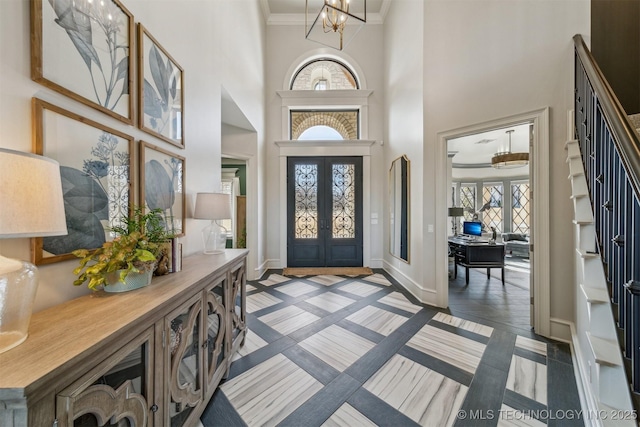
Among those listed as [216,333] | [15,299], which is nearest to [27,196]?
[15,299]

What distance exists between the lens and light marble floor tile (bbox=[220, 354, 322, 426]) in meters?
1.57

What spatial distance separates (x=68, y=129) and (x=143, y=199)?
1.80 feet

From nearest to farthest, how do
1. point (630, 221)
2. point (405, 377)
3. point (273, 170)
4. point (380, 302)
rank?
point (630, 221)
point (405, 377)
point (380, 302)
point (273, 170)

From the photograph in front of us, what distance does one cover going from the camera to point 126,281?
117 centimetres

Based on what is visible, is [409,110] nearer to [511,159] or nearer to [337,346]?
[511,159]

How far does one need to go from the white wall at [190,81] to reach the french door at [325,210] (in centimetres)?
87

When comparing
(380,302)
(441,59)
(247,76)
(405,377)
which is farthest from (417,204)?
(247,76)

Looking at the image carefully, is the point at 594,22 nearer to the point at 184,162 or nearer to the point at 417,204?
the point at 417,204

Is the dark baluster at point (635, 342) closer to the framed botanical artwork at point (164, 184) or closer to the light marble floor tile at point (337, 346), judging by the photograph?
the light marble floor tile at point (337, 346)

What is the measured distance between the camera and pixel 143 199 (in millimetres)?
1560

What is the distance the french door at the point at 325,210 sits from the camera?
5.06m

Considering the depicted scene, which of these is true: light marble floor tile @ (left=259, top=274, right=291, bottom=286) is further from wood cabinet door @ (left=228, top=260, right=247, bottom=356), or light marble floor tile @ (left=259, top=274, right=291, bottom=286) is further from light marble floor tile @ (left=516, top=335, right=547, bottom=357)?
light marble floor tile @ (left=516, top=335, right=547, bottom=357)

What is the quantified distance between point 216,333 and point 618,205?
238cm

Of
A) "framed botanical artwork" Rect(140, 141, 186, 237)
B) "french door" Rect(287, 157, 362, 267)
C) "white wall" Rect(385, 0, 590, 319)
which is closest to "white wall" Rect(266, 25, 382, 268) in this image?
"french door" Rect(287, 157, 362, 267)
